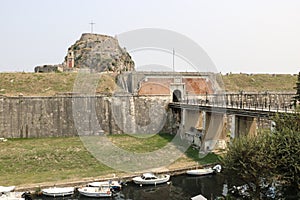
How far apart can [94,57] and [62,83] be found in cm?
1747

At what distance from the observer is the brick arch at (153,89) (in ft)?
120

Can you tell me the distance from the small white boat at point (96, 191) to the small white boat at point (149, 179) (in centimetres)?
237

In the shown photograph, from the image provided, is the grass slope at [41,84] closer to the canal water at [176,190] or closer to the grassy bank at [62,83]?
the grassy bank at [62,83]

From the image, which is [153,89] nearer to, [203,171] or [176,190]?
[203,171]

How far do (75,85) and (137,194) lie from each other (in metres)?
21.1

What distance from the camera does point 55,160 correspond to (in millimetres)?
24312

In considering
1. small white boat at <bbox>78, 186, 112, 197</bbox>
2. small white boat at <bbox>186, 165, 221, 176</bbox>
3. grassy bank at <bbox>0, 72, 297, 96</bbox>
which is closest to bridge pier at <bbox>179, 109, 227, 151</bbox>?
small white boat at <bbox>186, 165, 221, 176</bbox>

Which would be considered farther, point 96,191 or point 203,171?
point 203,171

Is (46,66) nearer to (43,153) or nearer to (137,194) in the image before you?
(43,153)

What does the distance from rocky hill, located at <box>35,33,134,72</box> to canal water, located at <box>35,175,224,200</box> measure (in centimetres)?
2728

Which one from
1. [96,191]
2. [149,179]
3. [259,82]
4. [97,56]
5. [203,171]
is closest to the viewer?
[96,191]

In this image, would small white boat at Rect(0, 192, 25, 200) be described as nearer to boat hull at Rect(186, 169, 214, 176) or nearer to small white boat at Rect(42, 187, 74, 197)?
small white boat at Rect(42, 187, 74, 197)

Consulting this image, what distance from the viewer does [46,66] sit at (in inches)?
2015

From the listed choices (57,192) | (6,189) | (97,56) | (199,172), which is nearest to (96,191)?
(57,192)
